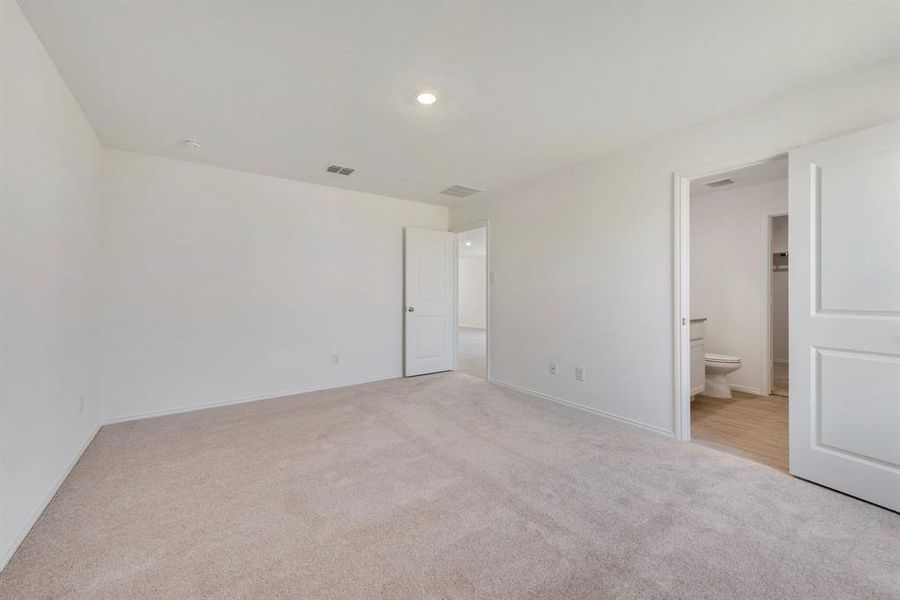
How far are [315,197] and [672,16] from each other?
11.9 feet

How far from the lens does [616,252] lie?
3.31 metres

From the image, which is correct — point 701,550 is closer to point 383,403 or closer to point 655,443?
point 655,443

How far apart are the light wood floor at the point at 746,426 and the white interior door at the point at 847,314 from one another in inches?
15.2

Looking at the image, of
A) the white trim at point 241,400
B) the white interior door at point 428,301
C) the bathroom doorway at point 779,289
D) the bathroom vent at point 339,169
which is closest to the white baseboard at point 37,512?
the white trim at point 241,400

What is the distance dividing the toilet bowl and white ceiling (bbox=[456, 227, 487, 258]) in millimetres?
4014

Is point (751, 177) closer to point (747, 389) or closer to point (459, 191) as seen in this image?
point (747, 389)

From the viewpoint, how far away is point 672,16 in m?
1.70

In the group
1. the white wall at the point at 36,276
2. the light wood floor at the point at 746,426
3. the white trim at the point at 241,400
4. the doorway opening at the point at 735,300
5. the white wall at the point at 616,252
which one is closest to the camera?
the white wall at the point at 36,276

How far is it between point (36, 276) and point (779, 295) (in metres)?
8.10

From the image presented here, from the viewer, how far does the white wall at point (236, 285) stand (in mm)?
3311

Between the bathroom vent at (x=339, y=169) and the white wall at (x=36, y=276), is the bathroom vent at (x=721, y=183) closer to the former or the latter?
the bathroom vent at (x=339, y=169)

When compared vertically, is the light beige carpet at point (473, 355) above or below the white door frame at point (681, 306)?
below

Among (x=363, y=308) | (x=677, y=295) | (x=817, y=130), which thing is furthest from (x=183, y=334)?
(x=817, y=130)

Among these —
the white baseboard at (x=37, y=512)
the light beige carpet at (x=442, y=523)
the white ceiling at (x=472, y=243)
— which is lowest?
the light beige carpet at (x=442, y=523)
